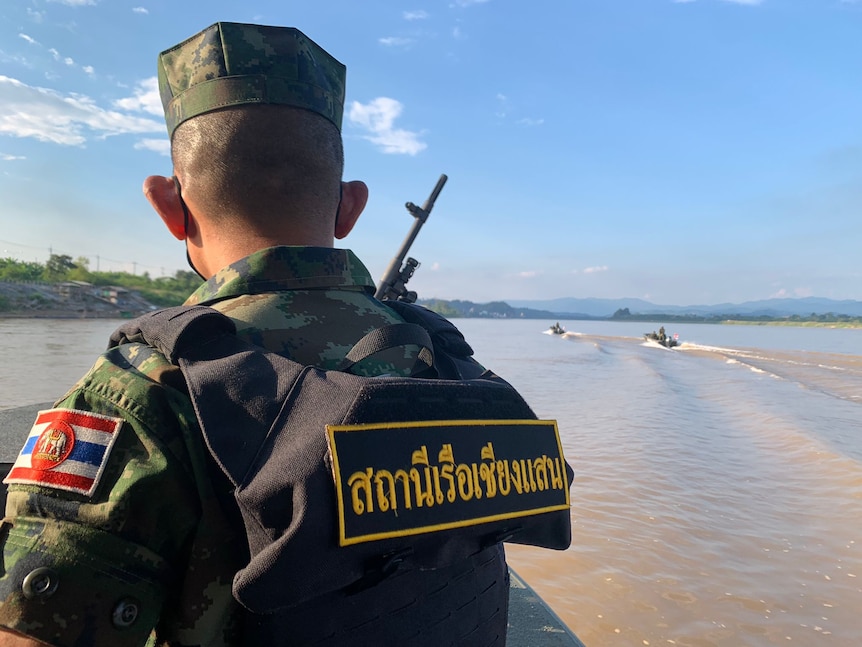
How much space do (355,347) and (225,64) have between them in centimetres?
82

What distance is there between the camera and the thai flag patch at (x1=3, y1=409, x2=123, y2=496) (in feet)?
2.94

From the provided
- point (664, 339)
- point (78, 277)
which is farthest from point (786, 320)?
point (78, 277)

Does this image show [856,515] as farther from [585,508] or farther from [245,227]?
[245,227]

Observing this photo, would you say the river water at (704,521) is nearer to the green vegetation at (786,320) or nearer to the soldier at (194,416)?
the soldier at (194,416)

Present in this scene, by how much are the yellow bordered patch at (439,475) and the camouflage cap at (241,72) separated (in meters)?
0.94

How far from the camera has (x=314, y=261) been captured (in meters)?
1.35

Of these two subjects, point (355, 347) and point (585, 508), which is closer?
point (355, 347)

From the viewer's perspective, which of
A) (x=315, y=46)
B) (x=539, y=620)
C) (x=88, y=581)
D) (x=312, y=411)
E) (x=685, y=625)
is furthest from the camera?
(x=685, y=625)

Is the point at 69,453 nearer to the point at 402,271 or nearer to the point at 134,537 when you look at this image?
the point at 134,537

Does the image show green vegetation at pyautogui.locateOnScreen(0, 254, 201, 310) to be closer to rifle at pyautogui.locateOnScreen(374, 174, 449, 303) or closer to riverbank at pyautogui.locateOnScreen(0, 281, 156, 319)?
riverbank at pyautogui.locateOnScreen(0, 281, 156, 319)

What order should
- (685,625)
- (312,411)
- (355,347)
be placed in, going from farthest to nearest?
(685,625) < (355,347) < (312,411)

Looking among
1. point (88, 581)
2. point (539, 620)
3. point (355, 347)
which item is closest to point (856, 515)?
point (539, 620)

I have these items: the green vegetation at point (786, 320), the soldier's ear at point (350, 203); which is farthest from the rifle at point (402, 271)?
the green vegetation at point (786, 320)

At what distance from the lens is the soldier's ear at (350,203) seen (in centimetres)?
158
